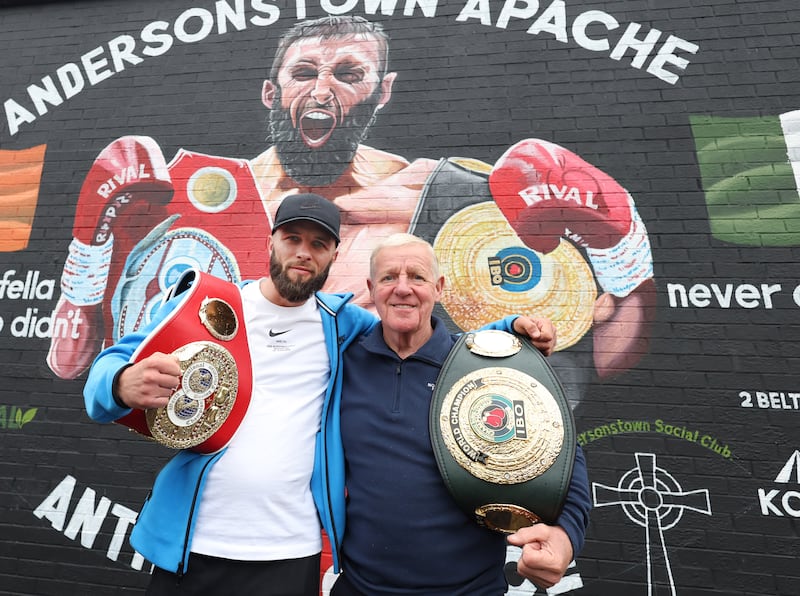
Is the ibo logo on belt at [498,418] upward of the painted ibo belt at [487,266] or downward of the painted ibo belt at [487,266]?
downward

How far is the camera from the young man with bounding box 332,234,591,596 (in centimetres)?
106

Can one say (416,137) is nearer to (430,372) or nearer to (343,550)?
(430,372)

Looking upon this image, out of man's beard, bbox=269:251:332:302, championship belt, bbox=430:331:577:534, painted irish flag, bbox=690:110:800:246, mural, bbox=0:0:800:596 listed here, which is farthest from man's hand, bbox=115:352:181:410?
painted irish flag, bbox=690:110:800:246

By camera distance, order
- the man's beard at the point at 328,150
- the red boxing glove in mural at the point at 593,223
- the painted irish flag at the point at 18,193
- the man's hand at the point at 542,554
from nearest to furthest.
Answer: the man's hand at the point at 542,554 < the red boxing glove in mural at the point at 593,223 < the man's beard at the point at 328,150 < the painted irish flag at the point at 18,193

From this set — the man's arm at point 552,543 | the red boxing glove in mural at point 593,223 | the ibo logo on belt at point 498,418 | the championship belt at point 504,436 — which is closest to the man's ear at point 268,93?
the red boxing glove in mural at point 593,223

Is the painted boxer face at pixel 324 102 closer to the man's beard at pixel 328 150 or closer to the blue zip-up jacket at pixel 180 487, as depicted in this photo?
the man's beard at pixel 328 150

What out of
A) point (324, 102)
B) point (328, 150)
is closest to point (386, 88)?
point (324, 102)

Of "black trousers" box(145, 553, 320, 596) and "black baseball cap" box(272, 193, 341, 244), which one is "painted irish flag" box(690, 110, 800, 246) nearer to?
"black baseball cap" box(272, 193, 341, 244)

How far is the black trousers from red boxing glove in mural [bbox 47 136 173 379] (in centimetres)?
214

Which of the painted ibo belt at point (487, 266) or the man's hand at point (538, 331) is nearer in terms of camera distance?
the man's hand at point (538, 331)

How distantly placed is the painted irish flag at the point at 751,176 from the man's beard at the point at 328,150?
208 centimetres

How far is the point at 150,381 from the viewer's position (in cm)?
99

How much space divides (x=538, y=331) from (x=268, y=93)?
109 inches

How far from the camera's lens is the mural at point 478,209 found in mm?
2197
